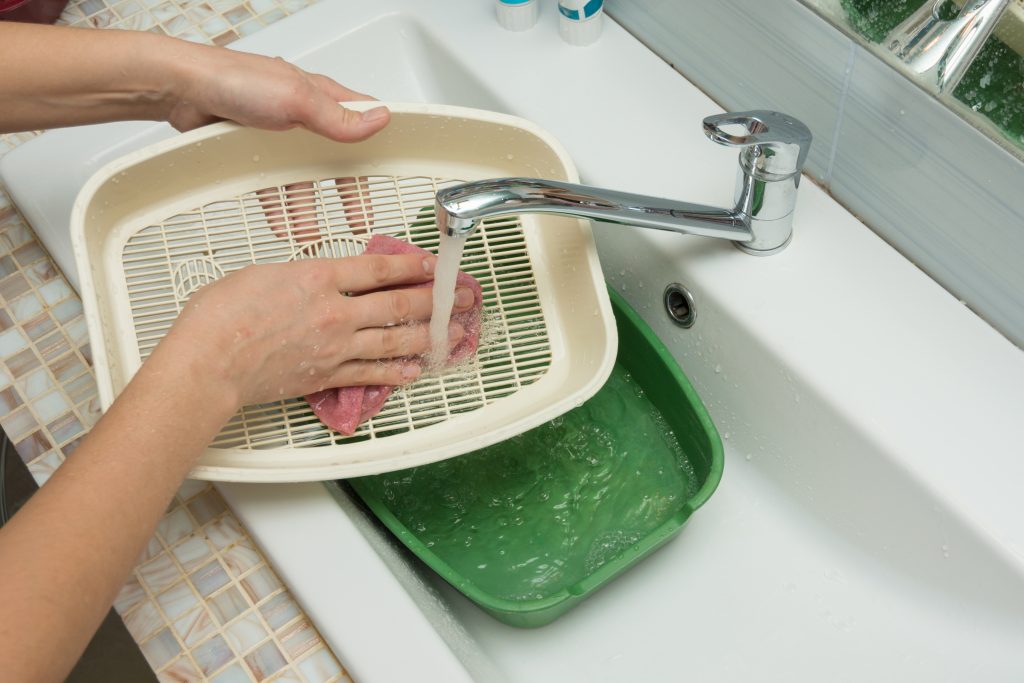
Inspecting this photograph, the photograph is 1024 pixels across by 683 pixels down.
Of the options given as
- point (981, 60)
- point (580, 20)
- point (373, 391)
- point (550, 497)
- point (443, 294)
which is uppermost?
point (981, 60)

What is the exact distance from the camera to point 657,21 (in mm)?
1043

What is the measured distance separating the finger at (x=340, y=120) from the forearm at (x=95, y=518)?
28 cm

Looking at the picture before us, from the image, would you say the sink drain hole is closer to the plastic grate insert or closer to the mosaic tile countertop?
the plastic grate insert

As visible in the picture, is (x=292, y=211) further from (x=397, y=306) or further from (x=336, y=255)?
(x=397, y=306)

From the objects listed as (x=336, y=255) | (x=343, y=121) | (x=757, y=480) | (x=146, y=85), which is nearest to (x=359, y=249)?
(x=336, y=255)

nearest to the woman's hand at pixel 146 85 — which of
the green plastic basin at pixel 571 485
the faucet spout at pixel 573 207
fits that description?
the faucet spout at pixel 573 207

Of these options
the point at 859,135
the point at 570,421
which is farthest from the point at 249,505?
the point at 859,135

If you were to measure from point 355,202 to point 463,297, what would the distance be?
0.57 feet

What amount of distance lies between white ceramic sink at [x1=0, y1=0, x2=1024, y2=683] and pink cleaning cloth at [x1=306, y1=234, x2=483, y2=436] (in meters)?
0.07

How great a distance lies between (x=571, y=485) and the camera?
0.96 m

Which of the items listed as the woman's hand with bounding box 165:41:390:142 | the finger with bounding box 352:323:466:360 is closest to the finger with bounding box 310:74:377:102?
the woman's hand with bounding box 165:41:390:142

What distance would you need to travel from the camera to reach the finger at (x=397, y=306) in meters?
0.83

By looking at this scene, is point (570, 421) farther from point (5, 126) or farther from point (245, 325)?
point (5, 126)

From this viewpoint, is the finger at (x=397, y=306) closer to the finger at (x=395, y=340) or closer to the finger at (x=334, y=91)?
the finger at (x=395, y=340)
